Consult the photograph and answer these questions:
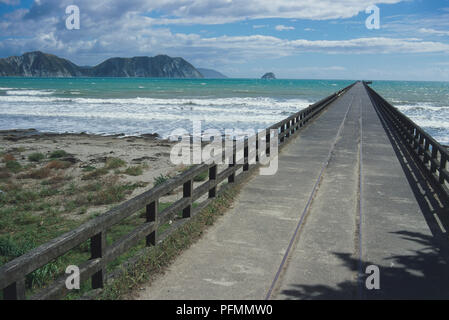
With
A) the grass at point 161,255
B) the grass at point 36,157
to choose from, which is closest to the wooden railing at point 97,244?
the grass at point 161,255

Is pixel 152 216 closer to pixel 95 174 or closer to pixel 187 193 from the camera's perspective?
pixel 187 193

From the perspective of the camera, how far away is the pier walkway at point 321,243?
190 inches

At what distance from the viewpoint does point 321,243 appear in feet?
20.4

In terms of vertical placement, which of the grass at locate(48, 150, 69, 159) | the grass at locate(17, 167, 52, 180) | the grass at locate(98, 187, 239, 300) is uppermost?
the grass at locate(98, 187, 239, 300)

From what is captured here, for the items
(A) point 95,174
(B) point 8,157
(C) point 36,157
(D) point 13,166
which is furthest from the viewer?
(C) point 36,157

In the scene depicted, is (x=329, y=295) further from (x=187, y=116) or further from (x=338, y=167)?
(x=187, y=116)

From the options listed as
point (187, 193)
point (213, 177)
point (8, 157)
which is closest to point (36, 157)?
point (8, 157)

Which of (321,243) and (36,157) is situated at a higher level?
(321,243)

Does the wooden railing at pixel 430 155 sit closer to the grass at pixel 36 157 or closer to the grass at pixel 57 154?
the grass at pixel 57 154

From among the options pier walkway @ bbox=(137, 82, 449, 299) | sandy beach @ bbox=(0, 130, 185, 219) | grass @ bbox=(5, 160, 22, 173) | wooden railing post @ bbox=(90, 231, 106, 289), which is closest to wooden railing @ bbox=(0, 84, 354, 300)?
wooden railing post @ bbox=(90, 231, 106, 289)

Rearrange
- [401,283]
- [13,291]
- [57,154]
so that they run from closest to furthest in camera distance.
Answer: [13,291] < [401,283] < [57,154]

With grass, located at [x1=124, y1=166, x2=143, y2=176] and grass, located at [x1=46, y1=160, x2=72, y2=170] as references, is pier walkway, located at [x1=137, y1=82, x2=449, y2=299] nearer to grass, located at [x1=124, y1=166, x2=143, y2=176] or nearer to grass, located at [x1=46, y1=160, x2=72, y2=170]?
grass, located at [x1=124, y1=166, x2=143, y2=176]

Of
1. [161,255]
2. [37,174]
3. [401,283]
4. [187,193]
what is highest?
[187,193]

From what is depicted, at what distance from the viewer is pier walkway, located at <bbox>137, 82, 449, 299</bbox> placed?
15.8ft
